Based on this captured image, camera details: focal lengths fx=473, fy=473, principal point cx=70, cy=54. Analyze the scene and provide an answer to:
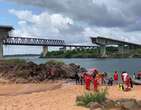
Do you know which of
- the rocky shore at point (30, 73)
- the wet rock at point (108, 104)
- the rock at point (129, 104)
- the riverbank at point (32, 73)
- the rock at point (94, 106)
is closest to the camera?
the rock at point (129, 104)

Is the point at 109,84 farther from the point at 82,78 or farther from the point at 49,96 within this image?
the point at 49,96

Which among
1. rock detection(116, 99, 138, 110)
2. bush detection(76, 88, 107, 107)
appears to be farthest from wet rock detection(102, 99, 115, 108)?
bush detection(76, 88, 107, 107)

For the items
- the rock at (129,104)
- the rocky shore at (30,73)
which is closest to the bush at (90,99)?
the rock at (129,104)

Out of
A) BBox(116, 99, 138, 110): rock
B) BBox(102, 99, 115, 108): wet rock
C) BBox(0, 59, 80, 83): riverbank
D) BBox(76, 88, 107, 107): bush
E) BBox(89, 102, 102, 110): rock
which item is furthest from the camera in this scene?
BBox(0, 59, 80, 83): riverbank

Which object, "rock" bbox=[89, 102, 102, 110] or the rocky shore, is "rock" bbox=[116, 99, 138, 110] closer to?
"rock" bbox=[89, 102, 102, 110]

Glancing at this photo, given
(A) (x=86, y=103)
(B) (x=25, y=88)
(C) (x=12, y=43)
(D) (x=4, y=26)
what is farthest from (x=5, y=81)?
(C) (x=12, y=43)

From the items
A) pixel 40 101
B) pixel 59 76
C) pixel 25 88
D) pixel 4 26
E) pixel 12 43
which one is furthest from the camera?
pixel 12 43

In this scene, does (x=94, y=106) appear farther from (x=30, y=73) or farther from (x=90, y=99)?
(x=30, y=73)

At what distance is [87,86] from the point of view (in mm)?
39375

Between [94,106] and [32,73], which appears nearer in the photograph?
[94,106]

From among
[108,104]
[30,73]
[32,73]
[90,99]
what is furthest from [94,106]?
[32,73]

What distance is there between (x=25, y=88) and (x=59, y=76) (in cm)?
1200

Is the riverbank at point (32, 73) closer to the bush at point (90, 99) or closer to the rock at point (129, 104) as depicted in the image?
the bush at point (90, 99)

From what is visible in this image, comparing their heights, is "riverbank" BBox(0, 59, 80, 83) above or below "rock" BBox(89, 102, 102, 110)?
above
